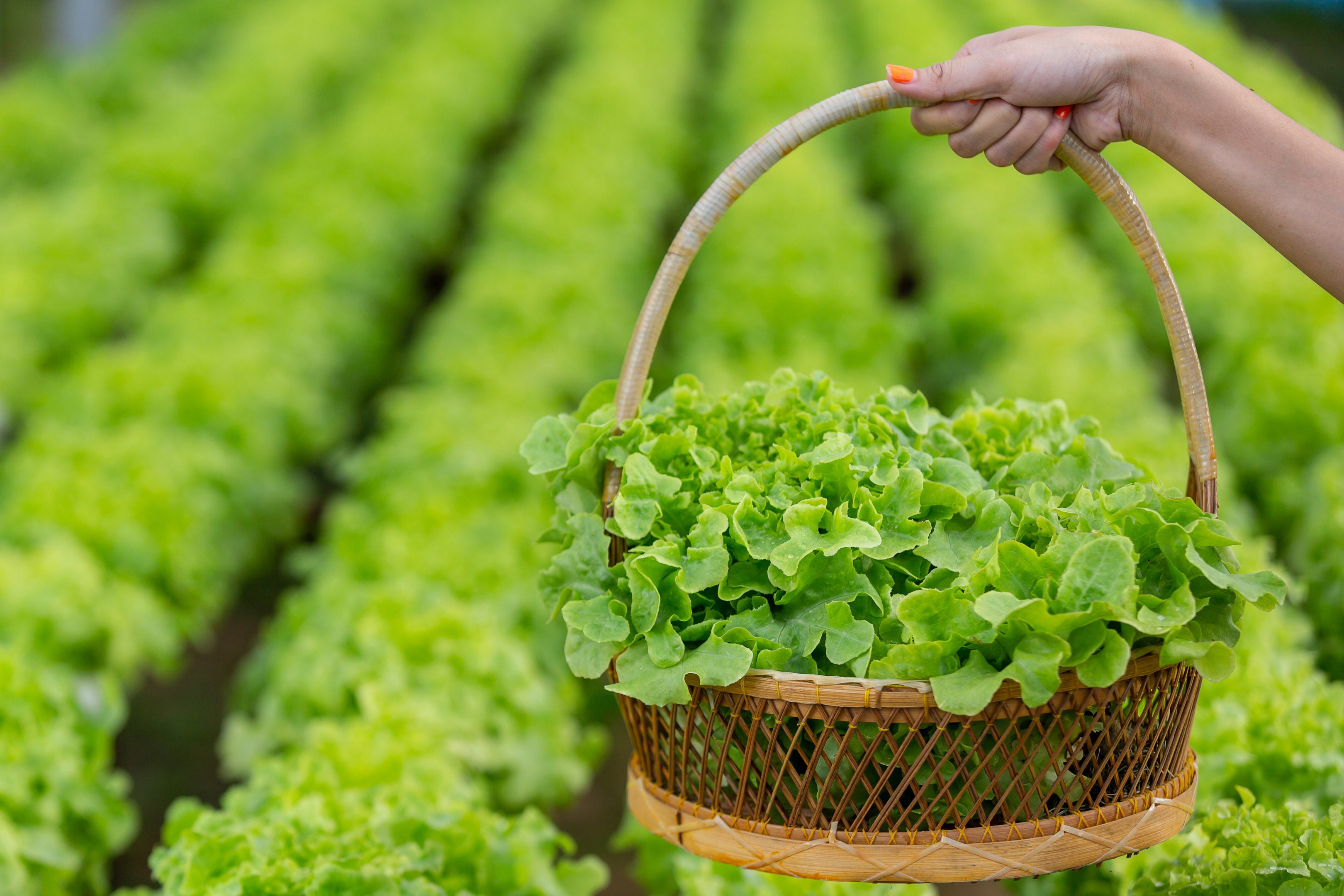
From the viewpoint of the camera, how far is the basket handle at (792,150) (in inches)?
69.6

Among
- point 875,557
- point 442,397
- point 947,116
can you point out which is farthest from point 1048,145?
point 442,397

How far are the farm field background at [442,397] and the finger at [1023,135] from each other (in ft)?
2.51

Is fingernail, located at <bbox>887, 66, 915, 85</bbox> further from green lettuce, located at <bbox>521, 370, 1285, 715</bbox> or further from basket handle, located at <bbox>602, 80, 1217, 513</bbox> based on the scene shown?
green lettuce, located at <bbox>521, 370, 1285, 715</bbox>

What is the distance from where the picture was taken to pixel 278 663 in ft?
11.9

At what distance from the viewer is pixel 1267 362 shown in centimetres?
493

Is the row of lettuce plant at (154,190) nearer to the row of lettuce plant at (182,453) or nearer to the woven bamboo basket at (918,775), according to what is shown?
the row of lettuce plant at (182,453)

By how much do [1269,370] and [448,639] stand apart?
3.56 metres

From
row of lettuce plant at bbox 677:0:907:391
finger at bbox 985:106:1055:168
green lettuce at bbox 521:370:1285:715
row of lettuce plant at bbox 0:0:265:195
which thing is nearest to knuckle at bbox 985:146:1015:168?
finger at bbox 985:106:1055:168

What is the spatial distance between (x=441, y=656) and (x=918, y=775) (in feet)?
6.61

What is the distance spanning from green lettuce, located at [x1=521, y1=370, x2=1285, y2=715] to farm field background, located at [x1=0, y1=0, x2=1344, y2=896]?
561 millimetres

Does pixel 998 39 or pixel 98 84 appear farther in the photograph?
pixel 98 84

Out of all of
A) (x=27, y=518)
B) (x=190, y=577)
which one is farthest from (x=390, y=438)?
(x=27, y=518)

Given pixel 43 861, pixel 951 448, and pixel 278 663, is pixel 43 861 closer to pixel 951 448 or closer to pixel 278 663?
pixel 278 663

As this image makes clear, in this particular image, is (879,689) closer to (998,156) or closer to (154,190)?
(998,156)
